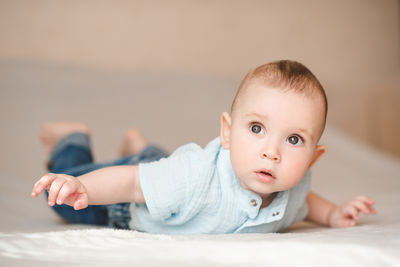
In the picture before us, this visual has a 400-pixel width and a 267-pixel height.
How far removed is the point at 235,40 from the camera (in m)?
2.62

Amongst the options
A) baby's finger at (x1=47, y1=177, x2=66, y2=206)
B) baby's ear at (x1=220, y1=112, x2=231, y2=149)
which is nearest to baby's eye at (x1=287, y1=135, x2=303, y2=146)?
baby's ear at (x1=220, y1=112, x2=231, y2=149)

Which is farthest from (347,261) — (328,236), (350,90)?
(350,90)

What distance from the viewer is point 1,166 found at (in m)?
1.32

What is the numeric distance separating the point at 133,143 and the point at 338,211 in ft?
2.07

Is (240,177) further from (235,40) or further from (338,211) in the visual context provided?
(235,40)

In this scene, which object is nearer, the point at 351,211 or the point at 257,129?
the point at 257,129

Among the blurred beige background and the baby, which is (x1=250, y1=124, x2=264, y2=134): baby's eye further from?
the blurred beige background

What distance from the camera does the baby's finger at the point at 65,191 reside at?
0.62 meters

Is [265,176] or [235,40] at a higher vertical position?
[235,40]

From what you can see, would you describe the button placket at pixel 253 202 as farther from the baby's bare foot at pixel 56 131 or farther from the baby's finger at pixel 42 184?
the baby's bare foot at pixel 56 131

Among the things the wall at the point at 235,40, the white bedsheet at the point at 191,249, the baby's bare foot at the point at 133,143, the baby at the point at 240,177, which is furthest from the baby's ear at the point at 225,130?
the wall at the point at 235,40

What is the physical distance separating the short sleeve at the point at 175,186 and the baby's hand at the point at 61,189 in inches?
5.1

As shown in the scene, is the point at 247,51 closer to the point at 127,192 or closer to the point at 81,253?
the point at 127,192

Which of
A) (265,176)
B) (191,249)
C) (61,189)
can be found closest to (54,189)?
(61,189)
